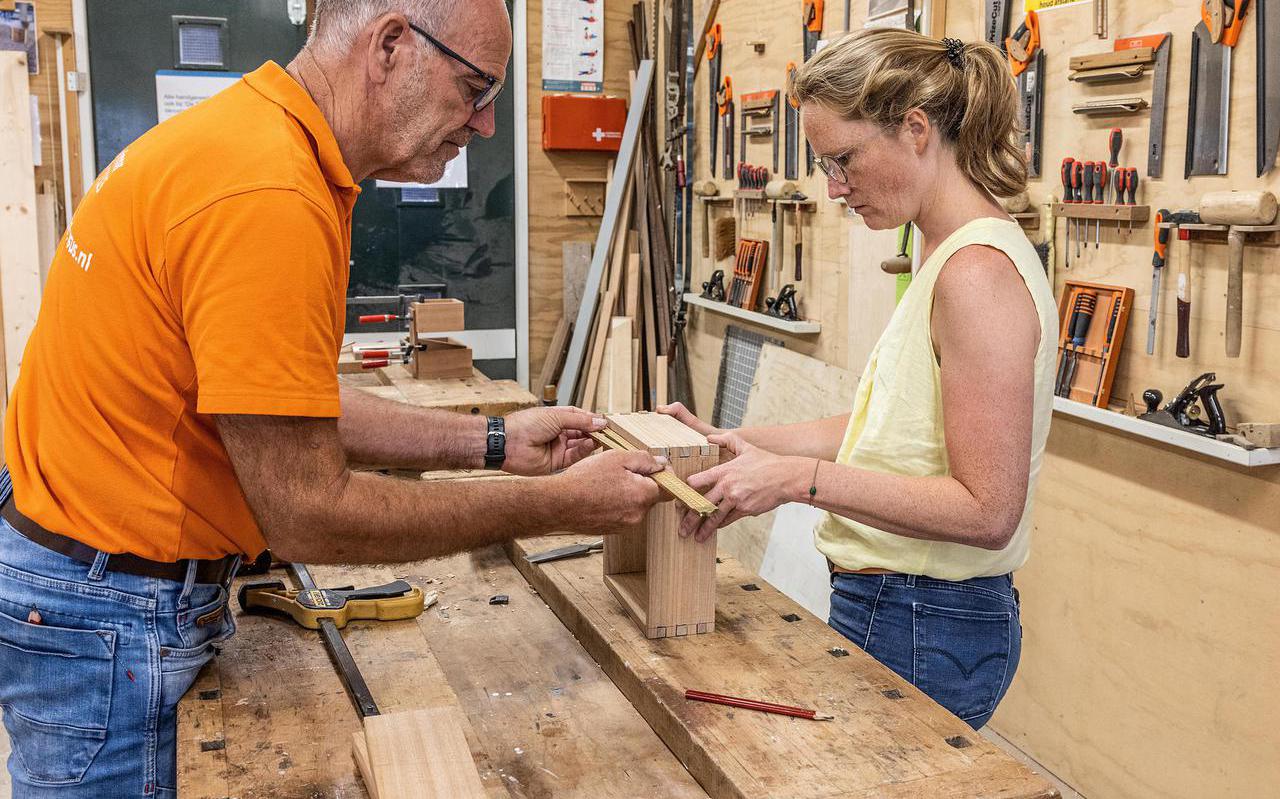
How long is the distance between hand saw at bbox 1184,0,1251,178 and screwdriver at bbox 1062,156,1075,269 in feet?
1.13

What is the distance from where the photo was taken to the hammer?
2.32 meters

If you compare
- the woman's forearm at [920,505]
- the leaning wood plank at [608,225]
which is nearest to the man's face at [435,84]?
the woman's forearm at [920,505]

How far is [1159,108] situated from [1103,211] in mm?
264

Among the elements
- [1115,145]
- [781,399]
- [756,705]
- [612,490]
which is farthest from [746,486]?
[781,399]

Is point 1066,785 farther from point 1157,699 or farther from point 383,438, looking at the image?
point 383,438

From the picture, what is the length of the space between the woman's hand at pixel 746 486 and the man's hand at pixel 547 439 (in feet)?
1.11

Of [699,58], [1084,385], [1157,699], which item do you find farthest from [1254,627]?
[699,58]

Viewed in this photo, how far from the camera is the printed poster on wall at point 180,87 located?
504cm

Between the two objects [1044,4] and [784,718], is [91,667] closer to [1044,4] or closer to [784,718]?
[784,718]

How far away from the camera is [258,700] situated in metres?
1.53

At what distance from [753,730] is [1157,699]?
73.7 inches

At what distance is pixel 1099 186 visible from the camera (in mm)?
2785

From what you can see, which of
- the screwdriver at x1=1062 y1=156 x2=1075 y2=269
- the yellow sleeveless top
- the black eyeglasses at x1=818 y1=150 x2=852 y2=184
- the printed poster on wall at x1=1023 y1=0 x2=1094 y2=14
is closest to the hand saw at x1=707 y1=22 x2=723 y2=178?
the printed poster on wall at x1=1023 y1=0 x2=1094 y2=14

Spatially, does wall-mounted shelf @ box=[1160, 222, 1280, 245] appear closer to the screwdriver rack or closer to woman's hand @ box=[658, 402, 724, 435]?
the screwdriver rack
